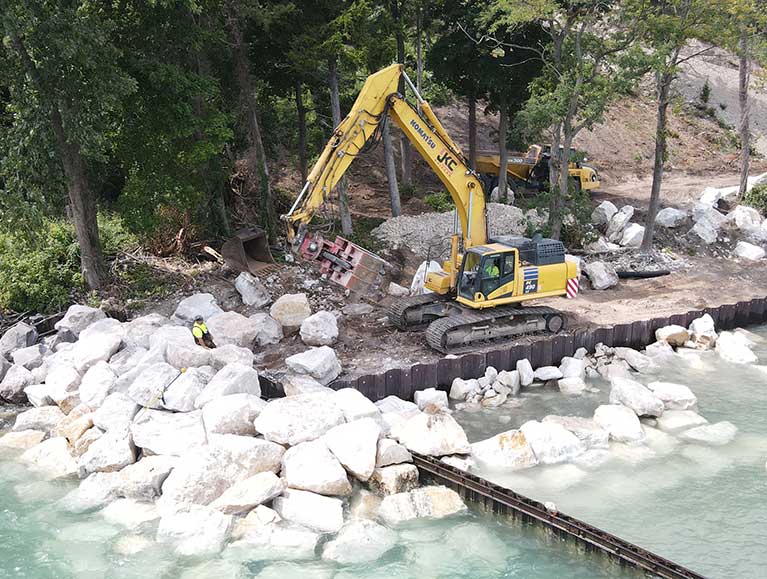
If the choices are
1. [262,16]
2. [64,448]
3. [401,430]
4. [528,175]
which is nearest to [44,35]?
[262,16]

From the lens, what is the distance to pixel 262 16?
15438mm

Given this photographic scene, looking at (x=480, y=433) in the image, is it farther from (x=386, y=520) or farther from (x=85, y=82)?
(x=85, y=82)

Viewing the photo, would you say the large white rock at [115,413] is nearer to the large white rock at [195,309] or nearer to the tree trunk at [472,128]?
the large white rock at [195,309]

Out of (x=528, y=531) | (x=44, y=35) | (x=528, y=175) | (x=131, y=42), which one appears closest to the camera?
(x=528, y=531)

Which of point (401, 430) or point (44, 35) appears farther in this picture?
point (44, 35)

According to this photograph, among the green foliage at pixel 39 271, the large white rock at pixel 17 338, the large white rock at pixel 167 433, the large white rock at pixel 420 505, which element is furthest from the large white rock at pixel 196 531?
the green foliage at pixel 39 271

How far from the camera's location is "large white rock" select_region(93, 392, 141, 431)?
1098 centimetres

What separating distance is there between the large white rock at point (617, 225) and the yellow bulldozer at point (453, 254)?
668 cm

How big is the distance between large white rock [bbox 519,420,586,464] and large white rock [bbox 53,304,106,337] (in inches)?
345

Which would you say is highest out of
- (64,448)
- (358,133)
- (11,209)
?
(358,133)

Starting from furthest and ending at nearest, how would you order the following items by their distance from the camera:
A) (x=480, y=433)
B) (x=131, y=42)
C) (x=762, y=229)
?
1. (x=762, y=229)
2. (x=131, y=42)
3. (x=480, y=433)

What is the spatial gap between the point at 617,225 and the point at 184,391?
14.1 meters

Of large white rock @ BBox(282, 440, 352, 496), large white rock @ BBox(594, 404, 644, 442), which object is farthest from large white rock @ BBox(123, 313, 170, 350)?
large white rock @ BBox(594, 404, 644, 442)

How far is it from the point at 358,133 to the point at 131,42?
217 inches
